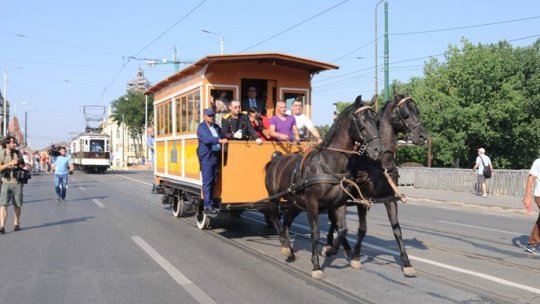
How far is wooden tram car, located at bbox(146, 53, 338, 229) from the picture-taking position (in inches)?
381

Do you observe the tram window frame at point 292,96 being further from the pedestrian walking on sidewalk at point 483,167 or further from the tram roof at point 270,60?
the pedestrian walking on sidewalk at point 483,167

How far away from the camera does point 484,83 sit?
34.4 m

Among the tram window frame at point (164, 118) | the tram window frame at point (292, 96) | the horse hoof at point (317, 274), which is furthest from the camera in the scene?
the tram window frame at point (164, 118)

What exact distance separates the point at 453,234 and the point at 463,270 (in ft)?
12.8

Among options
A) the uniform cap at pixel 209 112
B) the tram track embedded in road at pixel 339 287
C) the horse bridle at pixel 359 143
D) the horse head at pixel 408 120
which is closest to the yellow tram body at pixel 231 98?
the uniform cap at pixel 209 112

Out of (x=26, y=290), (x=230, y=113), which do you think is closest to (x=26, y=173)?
(x=230, y=113)

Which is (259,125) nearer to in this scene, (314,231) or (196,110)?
(196,110)

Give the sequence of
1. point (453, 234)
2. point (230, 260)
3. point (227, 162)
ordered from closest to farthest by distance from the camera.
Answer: point (230, 260) < point (227, 162) < point (453, 234)

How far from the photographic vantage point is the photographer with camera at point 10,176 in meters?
11.2

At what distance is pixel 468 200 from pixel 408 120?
13.8 m

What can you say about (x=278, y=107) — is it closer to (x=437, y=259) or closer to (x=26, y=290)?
(x=437, y=259)

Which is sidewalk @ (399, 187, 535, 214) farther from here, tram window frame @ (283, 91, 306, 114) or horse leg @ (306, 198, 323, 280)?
horse leg @ (306, 198, 323, 280)

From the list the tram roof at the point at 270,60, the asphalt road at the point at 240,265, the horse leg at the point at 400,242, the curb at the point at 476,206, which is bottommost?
the curb at the point at 476,206

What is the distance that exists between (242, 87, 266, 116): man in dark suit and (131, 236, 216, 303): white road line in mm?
3417
